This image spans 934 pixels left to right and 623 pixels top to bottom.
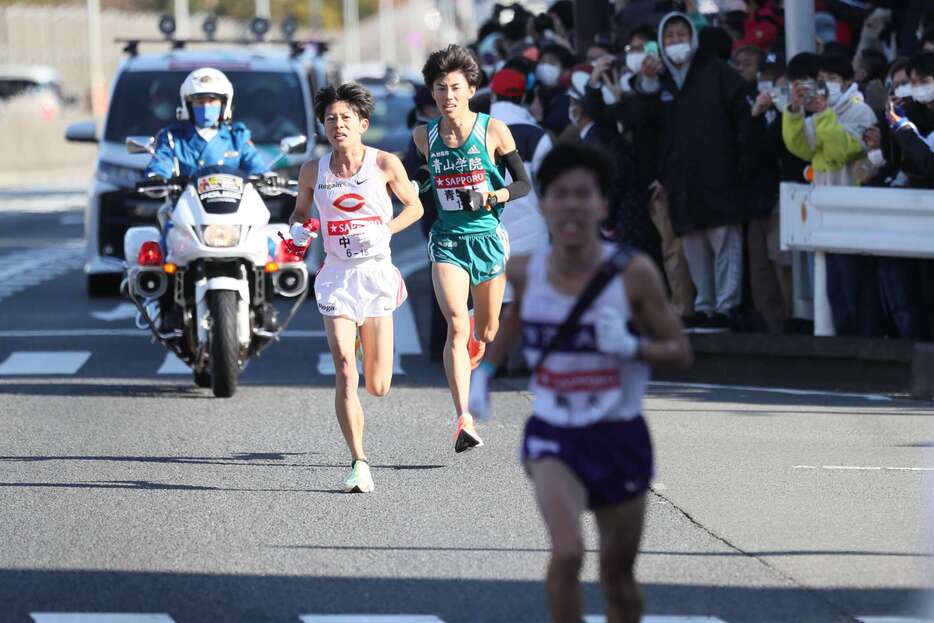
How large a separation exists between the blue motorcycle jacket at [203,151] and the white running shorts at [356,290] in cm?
351

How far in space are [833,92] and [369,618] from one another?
710cm

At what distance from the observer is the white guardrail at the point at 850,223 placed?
12.7 metres

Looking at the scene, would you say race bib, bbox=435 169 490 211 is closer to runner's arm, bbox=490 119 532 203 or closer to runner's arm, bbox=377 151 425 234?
runner's arm, bbox=490 119 532 203

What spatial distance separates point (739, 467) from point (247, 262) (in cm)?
408

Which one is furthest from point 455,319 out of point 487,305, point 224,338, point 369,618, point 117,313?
point 117,313

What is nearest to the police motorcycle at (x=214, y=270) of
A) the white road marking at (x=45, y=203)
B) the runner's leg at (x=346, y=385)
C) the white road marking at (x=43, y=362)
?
the white road marking at (x=43, y=362)

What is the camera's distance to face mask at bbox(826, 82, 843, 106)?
13.1 metres

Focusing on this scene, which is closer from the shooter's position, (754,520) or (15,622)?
(15,622)

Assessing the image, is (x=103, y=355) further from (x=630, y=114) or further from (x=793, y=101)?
(x=793, y=101)

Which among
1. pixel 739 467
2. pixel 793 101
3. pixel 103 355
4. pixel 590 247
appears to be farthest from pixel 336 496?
pixel 103 355

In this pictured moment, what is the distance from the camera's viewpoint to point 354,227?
9805mm

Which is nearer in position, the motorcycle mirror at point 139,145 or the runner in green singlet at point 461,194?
the runner in green singlet at point 461,194

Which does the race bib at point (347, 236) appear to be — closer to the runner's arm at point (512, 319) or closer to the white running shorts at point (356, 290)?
the white running shorts at point (356, 290)

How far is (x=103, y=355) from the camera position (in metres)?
15.4
